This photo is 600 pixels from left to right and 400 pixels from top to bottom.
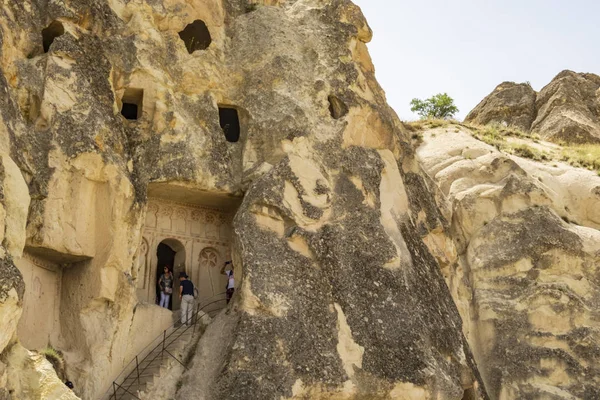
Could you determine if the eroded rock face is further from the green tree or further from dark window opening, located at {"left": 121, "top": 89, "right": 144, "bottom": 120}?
the green tree

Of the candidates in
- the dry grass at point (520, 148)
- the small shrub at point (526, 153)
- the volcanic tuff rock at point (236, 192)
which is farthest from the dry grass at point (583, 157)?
the volcanic tuff rock at point (236, 192)

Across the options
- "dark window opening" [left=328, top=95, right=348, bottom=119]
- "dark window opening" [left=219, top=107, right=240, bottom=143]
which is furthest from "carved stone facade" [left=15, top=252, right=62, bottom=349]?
"dark window opening" [left=328, top=95, right=348, bottom=119]

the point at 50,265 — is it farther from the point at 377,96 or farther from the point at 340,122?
the point at 377,96

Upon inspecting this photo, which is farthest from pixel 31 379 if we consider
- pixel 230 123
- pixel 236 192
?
pixel 230 123

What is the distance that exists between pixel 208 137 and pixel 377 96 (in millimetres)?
3935

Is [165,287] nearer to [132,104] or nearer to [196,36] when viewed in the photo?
[132,104]

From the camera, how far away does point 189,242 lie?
15695mm

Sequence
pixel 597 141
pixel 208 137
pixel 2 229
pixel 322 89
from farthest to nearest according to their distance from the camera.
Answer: pixel 597 141, pixel 322 89, pixel 208 137, pixel 2 229

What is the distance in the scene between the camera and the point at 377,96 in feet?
57.2

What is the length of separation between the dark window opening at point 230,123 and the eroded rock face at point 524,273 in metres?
4.41

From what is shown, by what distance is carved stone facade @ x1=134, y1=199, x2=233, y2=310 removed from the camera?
15172mm

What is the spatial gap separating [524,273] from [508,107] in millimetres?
15036

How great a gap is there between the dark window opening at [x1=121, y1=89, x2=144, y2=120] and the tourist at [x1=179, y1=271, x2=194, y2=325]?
292 centimetres

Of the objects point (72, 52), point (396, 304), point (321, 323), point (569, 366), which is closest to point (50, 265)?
point (72, 52)
